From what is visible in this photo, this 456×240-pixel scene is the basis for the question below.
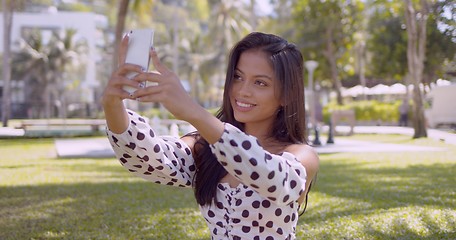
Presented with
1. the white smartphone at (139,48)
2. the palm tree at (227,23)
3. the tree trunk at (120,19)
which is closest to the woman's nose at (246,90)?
the white smartphone at (139,48)

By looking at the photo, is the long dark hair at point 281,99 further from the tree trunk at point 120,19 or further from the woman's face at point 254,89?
the tree trunk at point 120,19

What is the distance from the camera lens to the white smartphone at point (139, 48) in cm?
168

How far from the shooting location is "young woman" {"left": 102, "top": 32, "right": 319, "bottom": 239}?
6.34 feet

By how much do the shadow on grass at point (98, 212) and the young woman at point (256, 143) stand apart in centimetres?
314

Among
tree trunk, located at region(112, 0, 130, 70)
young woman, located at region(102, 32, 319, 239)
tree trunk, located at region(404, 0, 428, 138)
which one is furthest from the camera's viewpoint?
tree trunk, located at region(112, 0, 130, 70)

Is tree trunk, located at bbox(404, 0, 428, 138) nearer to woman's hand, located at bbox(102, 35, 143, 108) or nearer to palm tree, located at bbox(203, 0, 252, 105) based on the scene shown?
woman's hand, located at bbox(102, 35, 143, 108)

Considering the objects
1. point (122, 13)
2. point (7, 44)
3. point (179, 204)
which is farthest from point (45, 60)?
point (179, 204)

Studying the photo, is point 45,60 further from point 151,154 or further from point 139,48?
point 139,48

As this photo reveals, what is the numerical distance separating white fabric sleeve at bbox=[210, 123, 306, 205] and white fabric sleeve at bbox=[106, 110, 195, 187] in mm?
434

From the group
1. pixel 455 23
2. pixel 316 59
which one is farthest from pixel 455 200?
pixel 316 59

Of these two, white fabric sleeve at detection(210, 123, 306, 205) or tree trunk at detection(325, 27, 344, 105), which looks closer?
white fabric sleeve at detection(210, 123, 306, 205)

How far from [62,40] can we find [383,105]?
26595 mm

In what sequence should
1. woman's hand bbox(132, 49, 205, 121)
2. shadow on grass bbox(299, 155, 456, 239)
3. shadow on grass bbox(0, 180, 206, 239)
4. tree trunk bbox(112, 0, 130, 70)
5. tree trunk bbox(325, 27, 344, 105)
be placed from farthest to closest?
tree trunk bbox(325, 27, 344, 105) → tree trunk bbox(112, 0, 130, 70) → shadow on grass bbox(0, 180, 206, 239) → shadow on grass bbox(299, 155, 456, 239) → woman's hand bbox(132, 49, 205, 121)

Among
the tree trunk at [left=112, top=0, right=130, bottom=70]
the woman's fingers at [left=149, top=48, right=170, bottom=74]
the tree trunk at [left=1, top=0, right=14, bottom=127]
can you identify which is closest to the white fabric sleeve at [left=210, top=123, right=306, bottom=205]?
the woman's fingers at [left=149, top=48, right=170, bottom=74]
